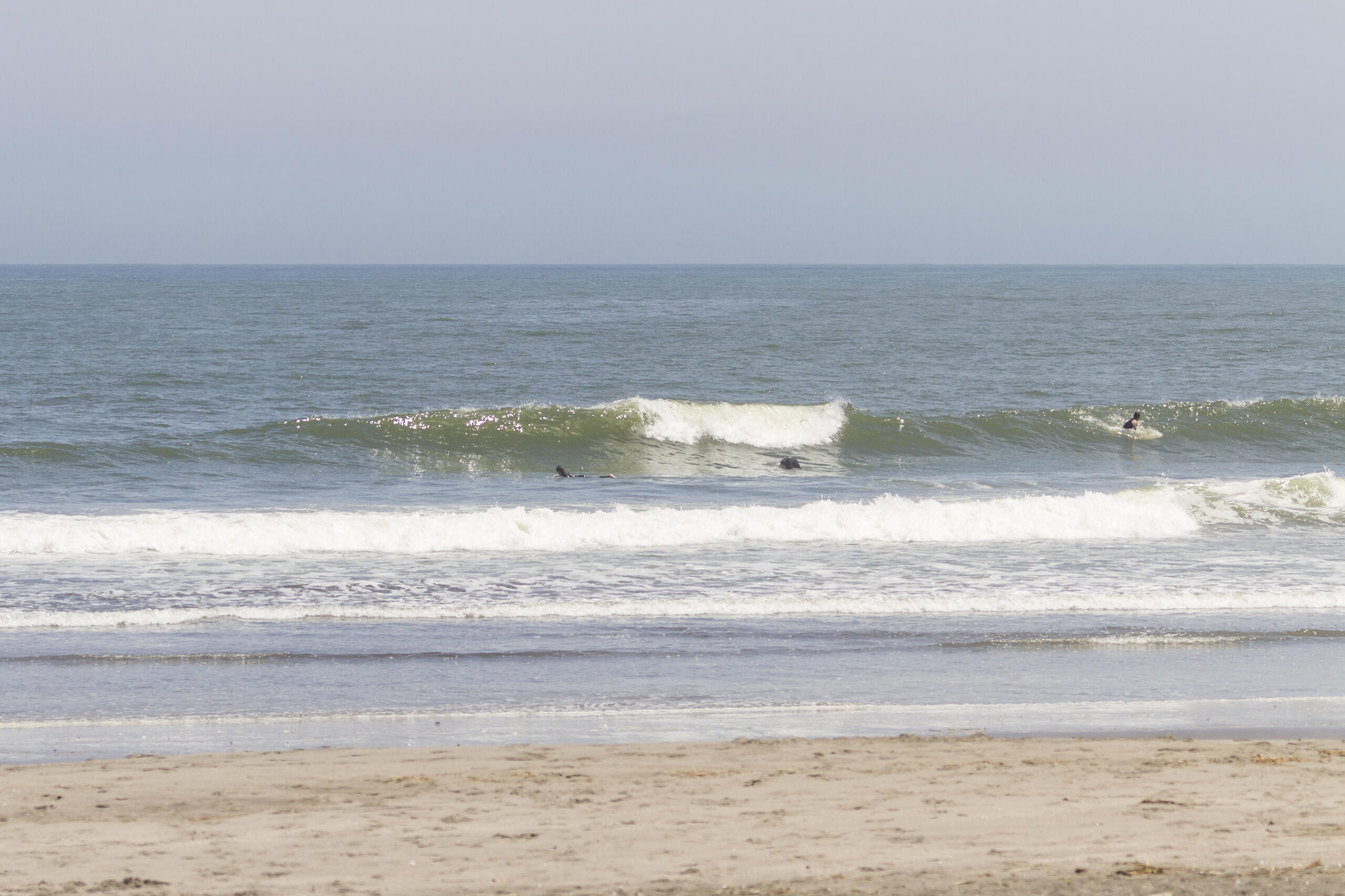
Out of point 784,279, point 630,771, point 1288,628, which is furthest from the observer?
point 784,279

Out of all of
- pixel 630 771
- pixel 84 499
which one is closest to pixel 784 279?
pixel 84 499

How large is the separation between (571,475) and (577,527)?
7.66m

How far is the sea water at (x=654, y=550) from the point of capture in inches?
335

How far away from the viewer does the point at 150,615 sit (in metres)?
10.9

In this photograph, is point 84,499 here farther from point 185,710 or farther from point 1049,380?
point 1049,380

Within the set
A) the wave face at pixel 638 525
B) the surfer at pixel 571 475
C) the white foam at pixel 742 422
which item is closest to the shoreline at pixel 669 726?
the wave face at pixel 638 525

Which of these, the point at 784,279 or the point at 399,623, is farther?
the point at 784,279

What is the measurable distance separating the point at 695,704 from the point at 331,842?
11.4 feet

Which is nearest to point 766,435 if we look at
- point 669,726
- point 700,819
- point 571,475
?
point 571,475

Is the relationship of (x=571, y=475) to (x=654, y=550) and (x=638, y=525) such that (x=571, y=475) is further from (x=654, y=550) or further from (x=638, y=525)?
(x=654, y=550)

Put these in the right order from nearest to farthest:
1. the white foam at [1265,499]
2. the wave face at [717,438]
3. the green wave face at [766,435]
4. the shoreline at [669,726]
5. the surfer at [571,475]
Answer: the shoreline at [669,726] < the white foam at [1265,499] < the surfer at [571,475] < the wave face at [717,438] < the green wave face at [766,435]

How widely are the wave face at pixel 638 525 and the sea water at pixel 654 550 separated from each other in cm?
7

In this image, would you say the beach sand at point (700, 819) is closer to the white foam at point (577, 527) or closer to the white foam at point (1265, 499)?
the white foam at point (577, 527)

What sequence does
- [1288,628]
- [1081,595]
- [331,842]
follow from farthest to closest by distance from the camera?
[1081,595]
[1288,628]
[331,842]
